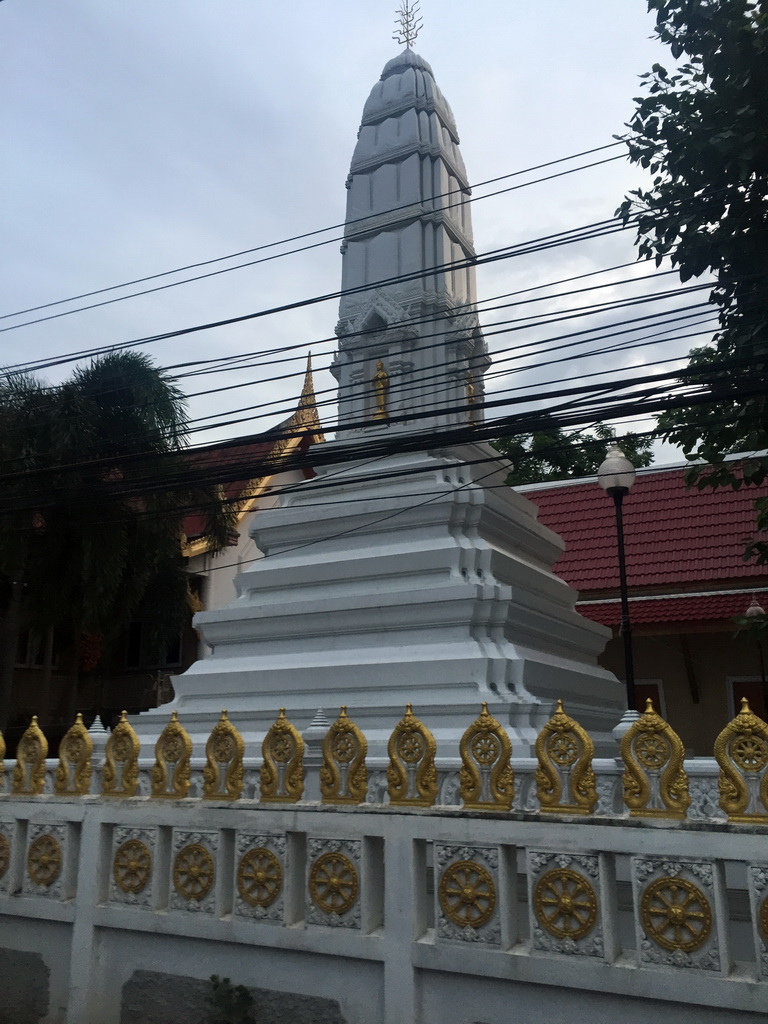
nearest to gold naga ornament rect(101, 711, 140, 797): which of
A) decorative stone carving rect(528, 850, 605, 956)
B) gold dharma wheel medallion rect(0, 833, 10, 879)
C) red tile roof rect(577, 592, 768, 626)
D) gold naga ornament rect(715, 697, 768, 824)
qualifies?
gold dharma wheel medallion rect(0, 833, 10, 879)

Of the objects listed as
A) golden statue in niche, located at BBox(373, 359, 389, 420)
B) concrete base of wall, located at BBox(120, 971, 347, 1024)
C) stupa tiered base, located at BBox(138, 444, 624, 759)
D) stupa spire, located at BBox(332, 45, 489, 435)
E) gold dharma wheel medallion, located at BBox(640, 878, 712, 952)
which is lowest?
concrete base of wall, located at BBox(120, 971, 347, 1024)

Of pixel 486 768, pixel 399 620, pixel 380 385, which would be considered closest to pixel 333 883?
pixel 486 768

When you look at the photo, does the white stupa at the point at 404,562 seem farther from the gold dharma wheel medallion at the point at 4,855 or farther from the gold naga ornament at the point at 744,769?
the gold naga ornament at the point at 744,769

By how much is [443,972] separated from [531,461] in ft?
69.5

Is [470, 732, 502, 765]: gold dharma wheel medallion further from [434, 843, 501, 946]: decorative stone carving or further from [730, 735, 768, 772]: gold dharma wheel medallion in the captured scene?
[730, 735, 768, 772]: gold dharma wheel medallion

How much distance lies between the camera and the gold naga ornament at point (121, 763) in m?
6.75

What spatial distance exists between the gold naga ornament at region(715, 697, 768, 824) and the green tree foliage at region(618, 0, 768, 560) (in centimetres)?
403

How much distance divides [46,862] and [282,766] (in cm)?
230

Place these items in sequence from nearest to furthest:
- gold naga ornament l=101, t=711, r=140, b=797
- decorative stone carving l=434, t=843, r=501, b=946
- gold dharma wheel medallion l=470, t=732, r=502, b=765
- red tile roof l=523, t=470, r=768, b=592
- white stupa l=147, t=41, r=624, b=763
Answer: decorative stone carving l=434, t=843, r=501, b=946, gold dharma wheel medallion l=470, t=732, r=502, b=765, gold naga ornament l=101, t=711, r=140, b=797, white stupa l=147, t=41, r=624, b=763, red tile roof l=523, t=470, r=768, b=592

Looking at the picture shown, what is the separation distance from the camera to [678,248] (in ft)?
27.7

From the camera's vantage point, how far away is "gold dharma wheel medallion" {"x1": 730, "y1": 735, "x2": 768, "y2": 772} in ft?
15.3

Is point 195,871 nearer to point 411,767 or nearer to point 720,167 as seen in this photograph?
point 411,767

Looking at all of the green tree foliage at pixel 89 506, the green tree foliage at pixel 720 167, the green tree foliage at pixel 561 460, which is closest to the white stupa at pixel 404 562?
the green tree foliage at pixel 720 167

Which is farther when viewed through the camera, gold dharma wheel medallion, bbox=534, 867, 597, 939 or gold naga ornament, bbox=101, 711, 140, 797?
gold naga ornament, bbox=101, 711, 140, 797
